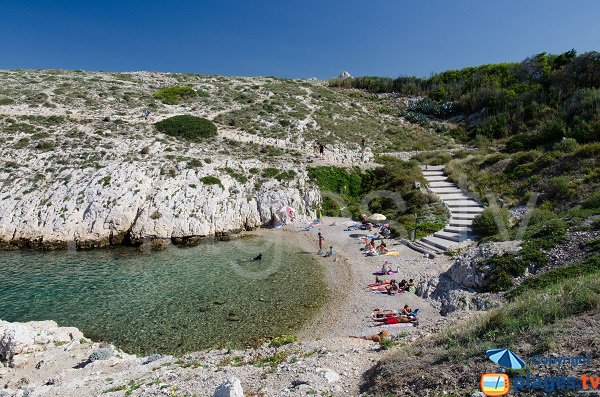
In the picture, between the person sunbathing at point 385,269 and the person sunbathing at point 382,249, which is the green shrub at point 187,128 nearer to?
the person sunbathing at point 382,249

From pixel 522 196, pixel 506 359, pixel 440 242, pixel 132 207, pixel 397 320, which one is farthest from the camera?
pixel 132 207

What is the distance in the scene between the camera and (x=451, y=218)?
98.6 ft

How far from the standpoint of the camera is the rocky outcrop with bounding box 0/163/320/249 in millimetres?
30781

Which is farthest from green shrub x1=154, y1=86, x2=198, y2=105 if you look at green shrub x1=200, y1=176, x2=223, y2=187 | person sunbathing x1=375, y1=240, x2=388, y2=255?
person sunbathing x1=375, y1=240, x2=388, y2=255

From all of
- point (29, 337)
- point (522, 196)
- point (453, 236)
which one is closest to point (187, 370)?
point (29, 337)

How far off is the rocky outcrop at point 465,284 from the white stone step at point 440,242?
16.6 feet

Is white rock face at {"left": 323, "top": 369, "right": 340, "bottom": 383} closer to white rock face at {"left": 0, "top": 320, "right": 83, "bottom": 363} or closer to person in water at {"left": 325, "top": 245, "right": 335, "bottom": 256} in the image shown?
white rock face at {"left": 0, "top": 320, "right": 83, "bottom": 363}

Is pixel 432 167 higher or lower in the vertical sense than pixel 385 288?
higher

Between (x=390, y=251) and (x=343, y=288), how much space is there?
6.92m

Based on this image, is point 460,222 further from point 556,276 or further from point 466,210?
point 556,276

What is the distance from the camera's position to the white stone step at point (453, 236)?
26.3m

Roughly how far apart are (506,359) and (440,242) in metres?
20.0

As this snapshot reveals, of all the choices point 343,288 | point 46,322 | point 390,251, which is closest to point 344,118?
point 390,251

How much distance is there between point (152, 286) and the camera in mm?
22438
